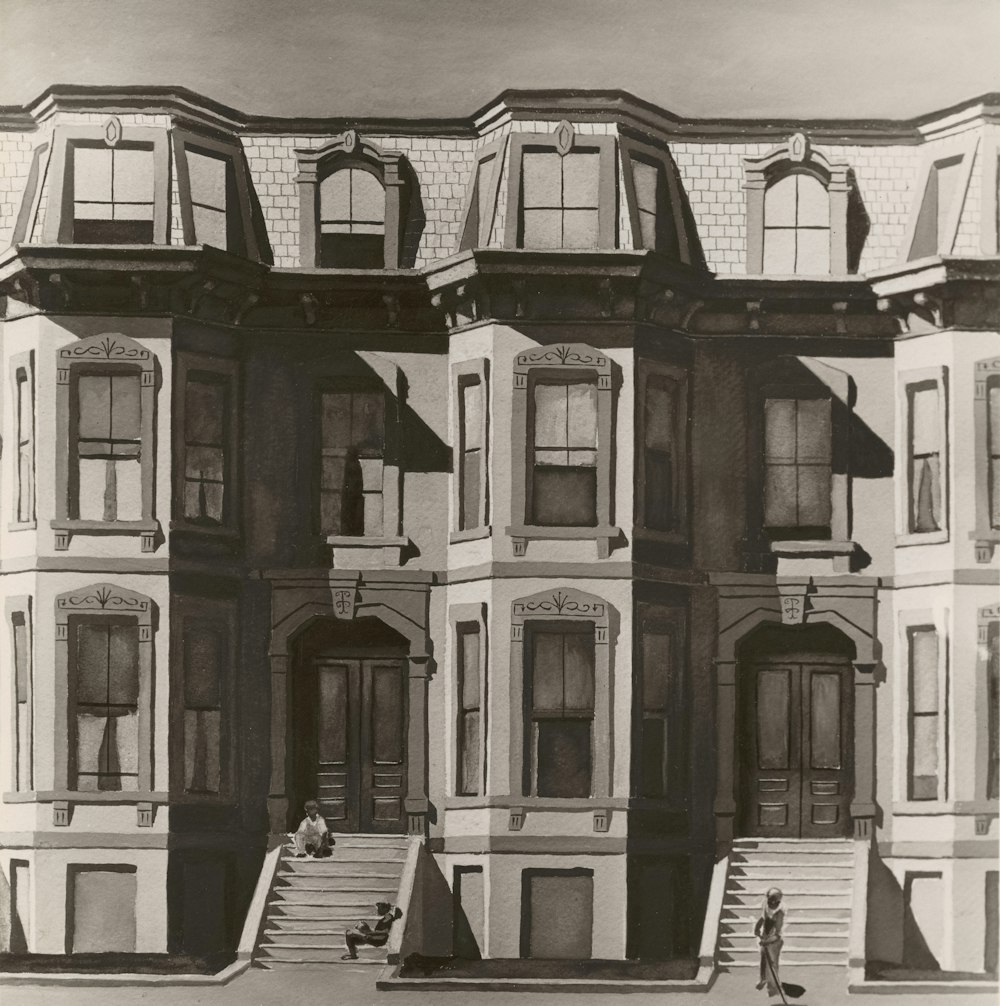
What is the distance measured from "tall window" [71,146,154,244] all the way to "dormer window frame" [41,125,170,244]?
6 centimetres

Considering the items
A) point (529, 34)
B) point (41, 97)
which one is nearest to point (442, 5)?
point (529, 34)

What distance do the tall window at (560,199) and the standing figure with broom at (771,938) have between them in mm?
7249

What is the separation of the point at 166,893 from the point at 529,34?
952 centimetres

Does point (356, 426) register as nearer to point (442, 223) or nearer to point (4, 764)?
point (442, 223)

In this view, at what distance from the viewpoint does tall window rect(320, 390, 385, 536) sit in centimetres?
2655

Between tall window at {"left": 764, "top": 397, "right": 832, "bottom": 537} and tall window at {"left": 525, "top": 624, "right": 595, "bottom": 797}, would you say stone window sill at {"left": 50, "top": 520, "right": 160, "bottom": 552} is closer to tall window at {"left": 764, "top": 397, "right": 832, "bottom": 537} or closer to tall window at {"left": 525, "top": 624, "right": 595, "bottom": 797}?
tall window at {"left": 525, "top": 624, "right": 595, "bottom": 797}

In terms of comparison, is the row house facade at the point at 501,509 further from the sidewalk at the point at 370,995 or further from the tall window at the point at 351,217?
the sidewalk at the point at 370,995

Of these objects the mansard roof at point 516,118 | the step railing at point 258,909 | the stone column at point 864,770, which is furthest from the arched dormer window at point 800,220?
the step railing at point 258,909

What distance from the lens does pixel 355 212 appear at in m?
26.6

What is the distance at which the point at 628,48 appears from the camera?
22.8 metres

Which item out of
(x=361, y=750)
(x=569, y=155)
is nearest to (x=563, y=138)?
(x=569, y=155)

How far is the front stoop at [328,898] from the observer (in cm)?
2453

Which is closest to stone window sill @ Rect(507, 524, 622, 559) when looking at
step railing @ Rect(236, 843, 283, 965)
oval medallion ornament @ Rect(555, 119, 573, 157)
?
oval medallion ornament @ Rect(555, 119, 573, 157)

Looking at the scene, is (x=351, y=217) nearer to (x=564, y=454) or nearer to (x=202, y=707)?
(x=564, y=454)
